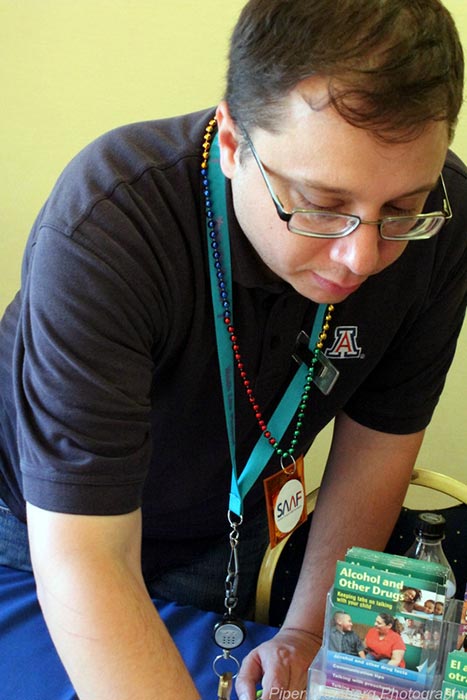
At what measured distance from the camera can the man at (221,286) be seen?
0.90 metres

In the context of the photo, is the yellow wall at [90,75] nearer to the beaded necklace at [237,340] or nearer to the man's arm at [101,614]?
the beaded necklace at [237,340]

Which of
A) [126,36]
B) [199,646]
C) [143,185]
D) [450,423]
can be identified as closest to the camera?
[143,185]

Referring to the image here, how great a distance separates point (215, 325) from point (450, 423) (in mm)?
1407

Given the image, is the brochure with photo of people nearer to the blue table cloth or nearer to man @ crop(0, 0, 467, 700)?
man @ crop(0, 0, 467, 700)

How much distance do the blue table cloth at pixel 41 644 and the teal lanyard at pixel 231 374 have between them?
0.21m

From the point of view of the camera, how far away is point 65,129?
230cm

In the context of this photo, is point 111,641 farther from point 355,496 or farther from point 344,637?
point 355,496

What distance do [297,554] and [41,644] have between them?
0.49 metres

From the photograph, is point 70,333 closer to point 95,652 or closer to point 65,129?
point 95,652

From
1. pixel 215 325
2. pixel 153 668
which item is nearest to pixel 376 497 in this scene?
pixel 215 325

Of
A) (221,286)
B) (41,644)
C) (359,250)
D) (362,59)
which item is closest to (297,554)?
(41,644)

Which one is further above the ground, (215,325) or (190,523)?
(215,325)

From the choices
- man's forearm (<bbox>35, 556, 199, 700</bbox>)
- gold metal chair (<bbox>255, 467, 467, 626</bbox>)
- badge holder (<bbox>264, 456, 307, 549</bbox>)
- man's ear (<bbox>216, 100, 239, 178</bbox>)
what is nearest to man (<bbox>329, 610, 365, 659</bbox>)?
man's forearm (<bbox>35, 556, 199, 700</bbox>)

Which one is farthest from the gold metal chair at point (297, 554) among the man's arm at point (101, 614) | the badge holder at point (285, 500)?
the man's arm at point (101, 614)
